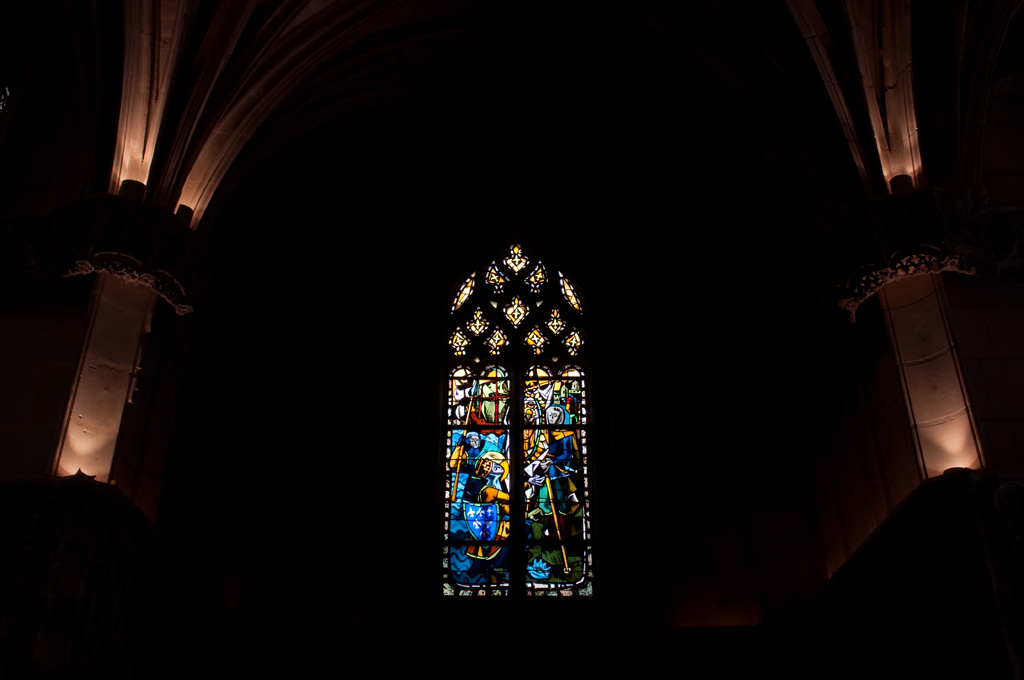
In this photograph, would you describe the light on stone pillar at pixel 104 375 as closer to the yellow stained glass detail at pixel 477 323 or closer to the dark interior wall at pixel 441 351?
the dark interior wall at pixel 441 351

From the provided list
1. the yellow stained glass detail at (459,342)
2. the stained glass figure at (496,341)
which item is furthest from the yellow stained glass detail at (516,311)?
the yellow stained glass detail at (459,342)

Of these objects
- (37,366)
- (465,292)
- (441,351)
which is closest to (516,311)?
(465,292)

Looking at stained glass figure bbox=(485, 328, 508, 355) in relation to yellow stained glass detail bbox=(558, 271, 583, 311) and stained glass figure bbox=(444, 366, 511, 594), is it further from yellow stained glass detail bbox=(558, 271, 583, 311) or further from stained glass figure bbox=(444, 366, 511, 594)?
yellow stained glass detail bbox=(558, 271, 583, 311)

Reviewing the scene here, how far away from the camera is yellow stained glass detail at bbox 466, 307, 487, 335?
13.1 metres

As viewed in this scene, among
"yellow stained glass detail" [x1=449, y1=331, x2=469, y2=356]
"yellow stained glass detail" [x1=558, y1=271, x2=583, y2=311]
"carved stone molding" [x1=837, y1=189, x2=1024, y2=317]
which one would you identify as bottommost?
"carved stone molding" [x1=837, y1=189, x2=1024, y2=317]

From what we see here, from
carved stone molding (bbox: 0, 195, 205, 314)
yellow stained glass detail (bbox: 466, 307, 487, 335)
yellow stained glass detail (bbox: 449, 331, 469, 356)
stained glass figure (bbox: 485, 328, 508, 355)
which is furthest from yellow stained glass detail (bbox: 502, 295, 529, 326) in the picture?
carved stone molding (bbox: 0, 195, 205, 314)

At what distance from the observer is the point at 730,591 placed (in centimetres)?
1133

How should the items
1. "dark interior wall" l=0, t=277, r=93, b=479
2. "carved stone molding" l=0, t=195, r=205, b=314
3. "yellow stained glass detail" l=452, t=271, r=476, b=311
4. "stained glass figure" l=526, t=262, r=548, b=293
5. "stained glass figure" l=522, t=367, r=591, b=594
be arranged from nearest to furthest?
1. "dark interior wall" l=0, t=277, r=93, b=479
2. "carved stone molding" l=0, t=195, r=205, b=314
3. "stained glass figure" l=522, t=367, r=591, b=594
4. "yellow stained glass detail" l=452, t=271, r=476, b=311
5. "stained glass figure" l=526, t=262, r=548, b=293

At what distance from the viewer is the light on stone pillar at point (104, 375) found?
8133 mm

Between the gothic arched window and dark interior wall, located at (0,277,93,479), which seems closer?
dark interior wall, located at (0,277,93,479)

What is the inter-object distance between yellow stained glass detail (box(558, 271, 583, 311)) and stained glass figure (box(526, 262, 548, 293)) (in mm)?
211

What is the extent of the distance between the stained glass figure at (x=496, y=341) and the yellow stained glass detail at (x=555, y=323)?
23.8 inches

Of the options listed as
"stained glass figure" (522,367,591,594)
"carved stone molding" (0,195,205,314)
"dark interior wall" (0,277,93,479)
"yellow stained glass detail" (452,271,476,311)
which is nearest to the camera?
"dark interior wall" (0,277,93,479)

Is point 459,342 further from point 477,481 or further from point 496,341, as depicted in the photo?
point 477,481
